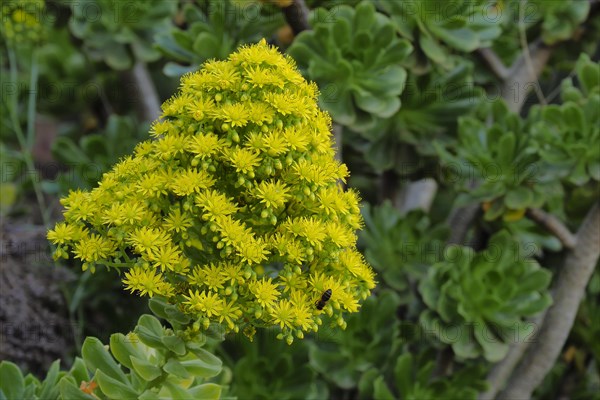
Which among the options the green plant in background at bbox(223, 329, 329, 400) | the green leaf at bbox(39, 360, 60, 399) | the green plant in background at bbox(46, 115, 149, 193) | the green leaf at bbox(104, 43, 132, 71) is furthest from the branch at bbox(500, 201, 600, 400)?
the green leaf at bbox(104, 43, 132, 71)

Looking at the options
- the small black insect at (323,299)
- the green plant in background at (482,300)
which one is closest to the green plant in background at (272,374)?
the green plant in background at (482,300)

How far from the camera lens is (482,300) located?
7.10 feet

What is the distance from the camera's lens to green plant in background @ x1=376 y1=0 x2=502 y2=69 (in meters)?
2.22

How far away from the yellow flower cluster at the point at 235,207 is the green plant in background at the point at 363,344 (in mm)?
891

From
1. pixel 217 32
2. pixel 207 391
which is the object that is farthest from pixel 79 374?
pixel 217 32

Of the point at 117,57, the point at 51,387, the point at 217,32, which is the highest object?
the point at 217,32

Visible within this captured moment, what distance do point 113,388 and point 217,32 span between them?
122 cm

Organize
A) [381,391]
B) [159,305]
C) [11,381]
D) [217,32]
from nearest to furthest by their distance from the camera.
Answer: [159,305] → [11,381] → [381,391] → [217,32]

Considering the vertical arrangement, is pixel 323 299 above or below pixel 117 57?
above

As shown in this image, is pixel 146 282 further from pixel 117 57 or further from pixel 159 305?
pixel 117 57

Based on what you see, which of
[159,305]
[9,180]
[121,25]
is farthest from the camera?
[9,180]

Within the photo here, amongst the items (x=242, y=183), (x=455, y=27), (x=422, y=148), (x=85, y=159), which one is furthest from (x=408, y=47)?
(x=85, y=159)

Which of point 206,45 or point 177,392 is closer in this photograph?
point 177,392

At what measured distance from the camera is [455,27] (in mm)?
2244
